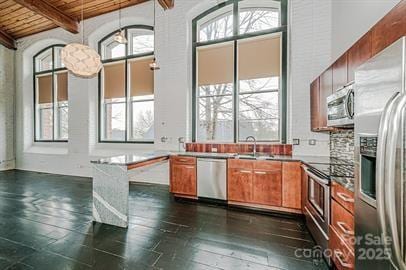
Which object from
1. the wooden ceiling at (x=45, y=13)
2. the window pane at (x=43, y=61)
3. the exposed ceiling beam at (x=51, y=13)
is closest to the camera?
the exposed ceiling beam at (x=51, y=13)

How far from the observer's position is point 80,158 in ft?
19.6

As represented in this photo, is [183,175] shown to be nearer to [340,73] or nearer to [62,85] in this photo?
[340,73]

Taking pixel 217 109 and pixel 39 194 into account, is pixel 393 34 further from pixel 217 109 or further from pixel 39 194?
pixel 39 194

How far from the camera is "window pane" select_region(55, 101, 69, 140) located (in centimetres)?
657

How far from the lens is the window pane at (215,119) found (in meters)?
4.46

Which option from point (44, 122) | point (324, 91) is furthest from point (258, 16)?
point (44, 122)

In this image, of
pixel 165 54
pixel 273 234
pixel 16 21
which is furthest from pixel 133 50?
pixel 273 234

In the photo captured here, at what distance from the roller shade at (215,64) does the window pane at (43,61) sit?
5464 millimetres

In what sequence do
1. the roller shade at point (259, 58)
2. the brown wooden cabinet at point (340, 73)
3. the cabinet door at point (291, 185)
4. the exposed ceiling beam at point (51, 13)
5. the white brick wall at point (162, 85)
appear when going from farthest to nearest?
1. the exposed ceiling beam at point (51, 13)
2. the roller shade at point (259, 58)
3. the white brick wall at point (162, 85)
4. the cabinet door at point (291, 185)
5. the brown wooden cabinet at point (340, 73)

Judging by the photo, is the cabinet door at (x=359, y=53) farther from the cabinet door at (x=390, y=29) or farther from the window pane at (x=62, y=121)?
the window pane at (x=62, y=121)

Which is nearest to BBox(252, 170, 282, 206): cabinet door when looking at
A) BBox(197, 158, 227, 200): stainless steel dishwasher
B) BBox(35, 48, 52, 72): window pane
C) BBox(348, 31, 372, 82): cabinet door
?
BBox(197, 158, 227, 200): stainless steel dishwasher

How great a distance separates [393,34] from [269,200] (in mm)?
2533

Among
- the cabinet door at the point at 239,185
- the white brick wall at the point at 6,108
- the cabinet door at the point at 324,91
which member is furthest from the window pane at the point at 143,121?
the white brick wall at the point at 6,108

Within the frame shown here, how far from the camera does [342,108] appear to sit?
2.05m
